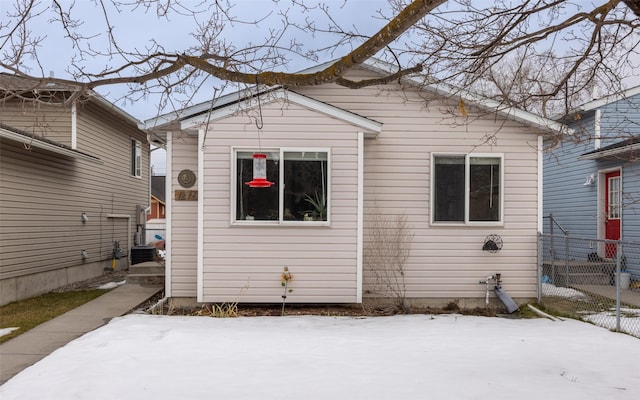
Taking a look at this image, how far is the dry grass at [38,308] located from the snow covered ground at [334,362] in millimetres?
1387

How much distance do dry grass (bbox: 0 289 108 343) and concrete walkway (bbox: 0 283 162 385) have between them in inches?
7.9

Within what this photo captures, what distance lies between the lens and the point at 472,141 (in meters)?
8.24

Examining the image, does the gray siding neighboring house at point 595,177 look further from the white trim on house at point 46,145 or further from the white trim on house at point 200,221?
the white trim on house at point 46,145

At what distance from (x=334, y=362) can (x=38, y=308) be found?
602 centimetres

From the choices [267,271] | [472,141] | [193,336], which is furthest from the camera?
[472,141]

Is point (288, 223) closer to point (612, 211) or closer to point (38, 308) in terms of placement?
point (38, 308)

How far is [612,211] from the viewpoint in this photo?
36.2ft

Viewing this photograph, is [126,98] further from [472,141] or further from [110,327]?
[472,141]

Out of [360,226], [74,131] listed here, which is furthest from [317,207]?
[74,131]

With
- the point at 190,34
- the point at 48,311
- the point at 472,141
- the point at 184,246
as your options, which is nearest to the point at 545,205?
the point at 472,141

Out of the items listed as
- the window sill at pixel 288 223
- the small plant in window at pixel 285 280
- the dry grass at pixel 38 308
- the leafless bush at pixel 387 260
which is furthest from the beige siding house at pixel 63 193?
the leafless bush at pixel 387 260

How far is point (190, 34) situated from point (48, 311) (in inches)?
210

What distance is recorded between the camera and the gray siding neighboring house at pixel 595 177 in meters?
10.3

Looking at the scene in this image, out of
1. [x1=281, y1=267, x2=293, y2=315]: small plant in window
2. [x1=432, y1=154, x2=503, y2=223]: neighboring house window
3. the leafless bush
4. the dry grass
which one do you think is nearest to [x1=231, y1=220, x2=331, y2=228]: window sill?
[x1=281, y1=267, x2=293, y2=315]: small plant in window
